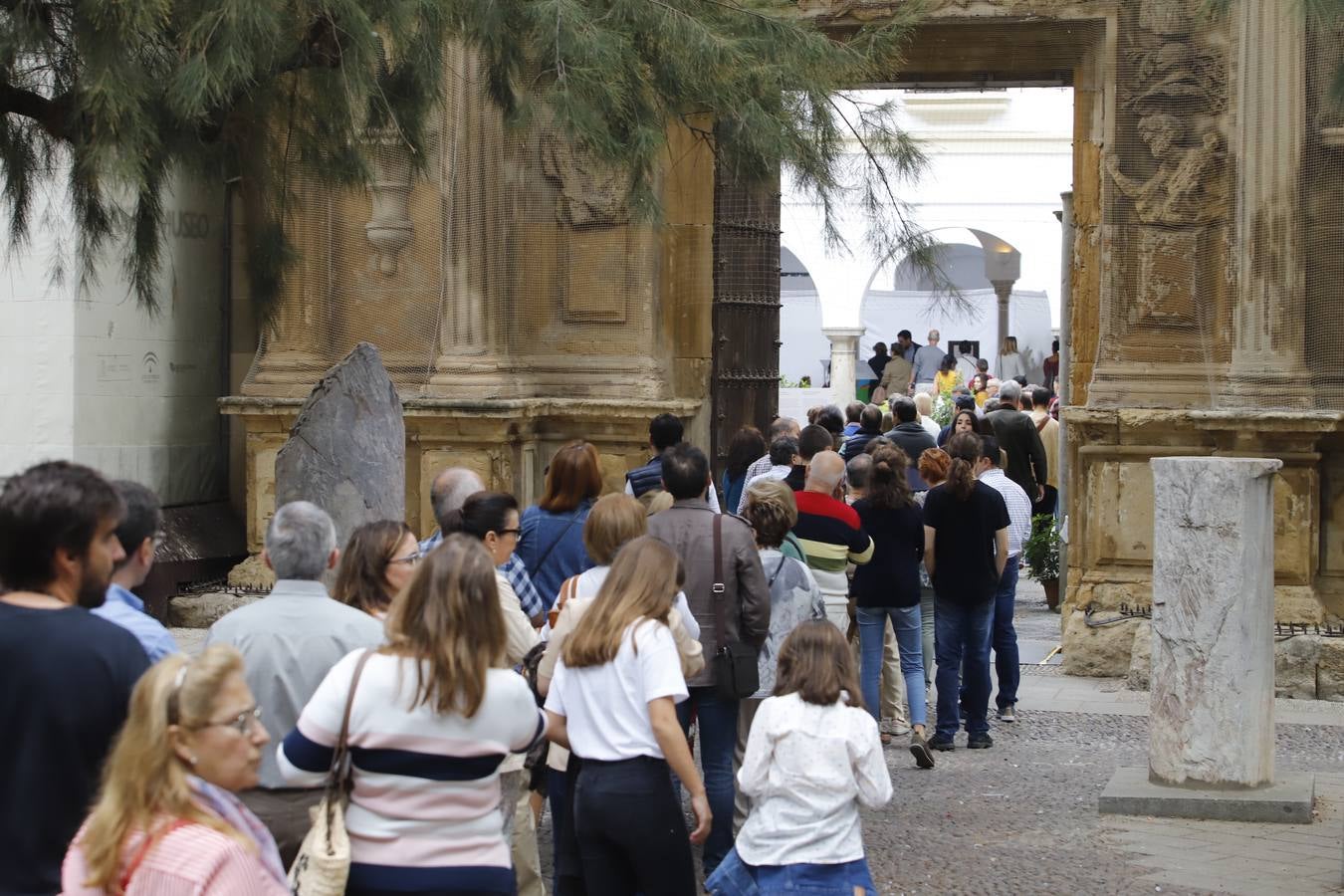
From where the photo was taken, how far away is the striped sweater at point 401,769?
12.8 feet

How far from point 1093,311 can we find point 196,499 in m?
6.41

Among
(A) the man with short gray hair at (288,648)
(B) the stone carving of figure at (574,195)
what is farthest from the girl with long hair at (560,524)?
(B) the stone carving of figure at (574,195)

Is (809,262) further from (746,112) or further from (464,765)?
(464,765)

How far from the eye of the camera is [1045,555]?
1425 cm

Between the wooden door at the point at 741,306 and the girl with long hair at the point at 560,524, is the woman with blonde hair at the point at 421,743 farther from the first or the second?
the wooden door at the point at 741,306

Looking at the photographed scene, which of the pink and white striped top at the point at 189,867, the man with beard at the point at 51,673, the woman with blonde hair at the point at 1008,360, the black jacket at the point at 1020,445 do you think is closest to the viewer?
the pink and white striped top at the point at 189,867

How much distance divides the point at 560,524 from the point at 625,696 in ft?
6.72

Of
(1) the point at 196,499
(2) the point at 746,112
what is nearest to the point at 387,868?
(2) the point at 746,112

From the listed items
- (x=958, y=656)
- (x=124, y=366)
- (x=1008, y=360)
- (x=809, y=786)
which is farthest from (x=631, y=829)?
(x=1008, y=360)

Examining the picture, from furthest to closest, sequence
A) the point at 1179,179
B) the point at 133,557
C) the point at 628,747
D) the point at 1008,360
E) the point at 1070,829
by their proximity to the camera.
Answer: the point at 1008,360 → the point at 1179,179 → the point at 1070,829 → the point at 628,747 → the point at 133,557

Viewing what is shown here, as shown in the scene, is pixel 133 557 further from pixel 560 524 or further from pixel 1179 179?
pixel 1179 179

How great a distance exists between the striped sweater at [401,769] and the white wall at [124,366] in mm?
8118

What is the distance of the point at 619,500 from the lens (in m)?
6.04

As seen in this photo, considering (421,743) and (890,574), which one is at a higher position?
(421,743)
